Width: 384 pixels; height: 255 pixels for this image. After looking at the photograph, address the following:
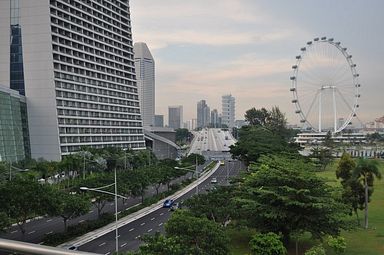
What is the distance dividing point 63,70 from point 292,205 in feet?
217

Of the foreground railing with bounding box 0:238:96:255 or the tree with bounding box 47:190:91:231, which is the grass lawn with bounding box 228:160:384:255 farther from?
the foreground railing with bounding box 0:238:96:255

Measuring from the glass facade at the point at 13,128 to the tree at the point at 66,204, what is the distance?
36.8m

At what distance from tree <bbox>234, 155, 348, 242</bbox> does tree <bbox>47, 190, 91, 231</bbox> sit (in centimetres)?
1267

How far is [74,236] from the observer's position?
38250 millimetres

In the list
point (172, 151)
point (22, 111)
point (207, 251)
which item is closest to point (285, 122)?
point (172, 151)

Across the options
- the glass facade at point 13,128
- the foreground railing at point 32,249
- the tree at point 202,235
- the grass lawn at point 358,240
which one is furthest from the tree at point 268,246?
the glass facade at point 13,128

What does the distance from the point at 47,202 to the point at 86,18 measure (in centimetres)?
7183

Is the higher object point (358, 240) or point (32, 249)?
point (32, 249)

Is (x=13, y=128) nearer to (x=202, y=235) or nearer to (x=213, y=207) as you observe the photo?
(x=213, y=207)

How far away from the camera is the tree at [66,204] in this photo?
34594 millimetres

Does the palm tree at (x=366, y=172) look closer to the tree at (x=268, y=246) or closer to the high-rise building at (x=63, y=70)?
the tree at (x=268, y=246)

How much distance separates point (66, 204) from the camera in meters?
35.9

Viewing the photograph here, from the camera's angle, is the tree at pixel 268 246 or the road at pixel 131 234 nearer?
the tree at pixel 268 246

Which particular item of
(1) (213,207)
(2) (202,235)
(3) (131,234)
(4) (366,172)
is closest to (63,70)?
(3) (131,234)
